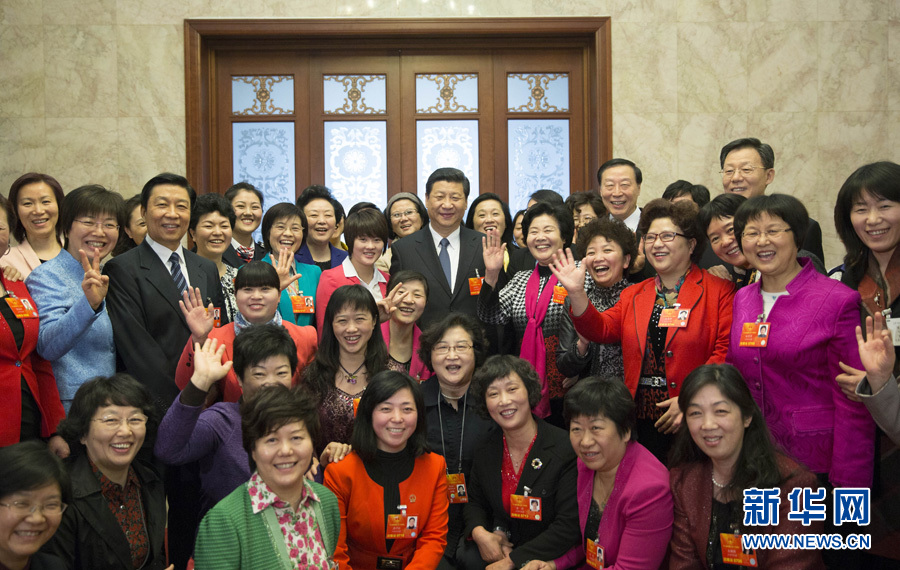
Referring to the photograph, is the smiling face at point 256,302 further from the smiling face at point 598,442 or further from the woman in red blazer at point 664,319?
the smiling face at point 598,442

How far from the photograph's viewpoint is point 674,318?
3131 mm

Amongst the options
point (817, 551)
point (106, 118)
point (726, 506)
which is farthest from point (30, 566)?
point (106, 118)

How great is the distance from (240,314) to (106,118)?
11.5 ft

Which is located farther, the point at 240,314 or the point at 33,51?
the point at 33,51

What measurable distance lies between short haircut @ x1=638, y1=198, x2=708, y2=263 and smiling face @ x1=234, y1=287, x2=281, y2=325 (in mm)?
1679

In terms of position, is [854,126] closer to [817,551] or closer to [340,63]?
[340,63]

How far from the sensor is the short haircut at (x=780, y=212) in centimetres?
290

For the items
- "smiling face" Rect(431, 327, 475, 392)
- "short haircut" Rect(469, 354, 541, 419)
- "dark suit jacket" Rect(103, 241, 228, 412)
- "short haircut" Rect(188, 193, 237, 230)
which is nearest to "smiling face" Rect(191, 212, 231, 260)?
"short haircut" Rect(188, 193, 237, 230)

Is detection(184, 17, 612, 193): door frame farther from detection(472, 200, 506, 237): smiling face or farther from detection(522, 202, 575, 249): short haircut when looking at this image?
detection(522, 202, 575, 249): short haircut

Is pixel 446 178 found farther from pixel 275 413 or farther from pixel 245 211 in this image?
pixel 275 413

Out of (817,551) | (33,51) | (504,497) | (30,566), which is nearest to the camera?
(30,566)

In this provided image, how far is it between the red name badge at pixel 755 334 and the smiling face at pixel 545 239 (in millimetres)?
1145

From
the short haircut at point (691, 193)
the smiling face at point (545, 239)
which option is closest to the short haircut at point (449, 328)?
the smiling face at point (545, 239)

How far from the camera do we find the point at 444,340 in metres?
3.35
